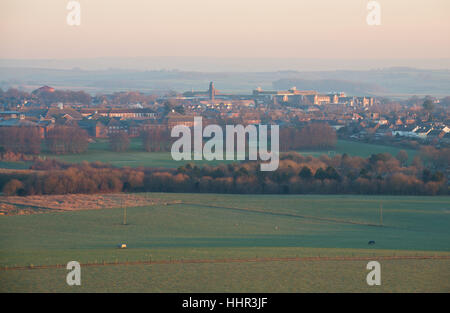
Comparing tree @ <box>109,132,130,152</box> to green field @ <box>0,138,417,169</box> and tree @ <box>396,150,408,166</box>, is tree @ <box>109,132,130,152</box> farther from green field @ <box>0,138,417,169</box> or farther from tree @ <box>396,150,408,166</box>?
tree @ <box>396,150,408,166</box>

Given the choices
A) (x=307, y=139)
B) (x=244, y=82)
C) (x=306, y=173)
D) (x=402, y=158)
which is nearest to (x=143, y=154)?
(x=307, y=139)

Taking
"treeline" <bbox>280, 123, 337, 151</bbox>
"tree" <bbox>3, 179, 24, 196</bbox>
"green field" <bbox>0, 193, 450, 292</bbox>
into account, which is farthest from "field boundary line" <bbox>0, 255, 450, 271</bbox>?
"treeline" <bbox>280, 123, 337, 151</bbox>

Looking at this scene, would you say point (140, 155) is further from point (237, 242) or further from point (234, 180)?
point (237, 242)

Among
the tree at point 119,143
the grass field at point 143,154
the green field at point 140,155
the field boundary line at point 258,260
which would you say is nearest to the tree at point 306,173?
the green field at point 140,155

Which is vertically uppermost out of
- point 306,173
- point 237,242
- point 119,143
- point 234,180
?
point 119,143
